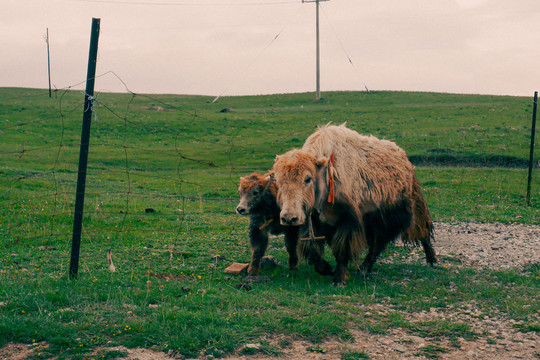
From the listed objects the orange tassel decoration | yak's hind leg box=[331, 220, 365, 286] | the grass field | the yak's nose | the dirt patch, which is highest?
the orange tassel decoration

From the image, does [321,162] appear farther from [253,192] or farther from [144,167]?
[144,167]

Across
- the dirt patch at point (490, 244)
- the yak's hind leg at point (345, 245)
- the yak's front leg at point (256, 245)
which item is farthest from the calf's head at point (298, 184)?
the dirt patch at point (490, 244)

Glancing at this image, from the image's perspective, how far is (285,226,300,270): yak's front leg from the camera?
8273 millimetres

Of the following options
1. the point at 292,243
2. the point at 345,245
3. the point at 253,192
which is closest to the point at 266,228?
the point at 292,243

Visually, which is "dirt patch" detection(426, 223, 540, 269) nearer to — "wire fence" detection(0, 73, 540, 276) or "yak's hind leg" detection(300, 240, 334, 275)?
"yak's hind leg" detection(300, 240, 334, 275)

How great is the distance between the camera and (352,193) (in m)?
7.91

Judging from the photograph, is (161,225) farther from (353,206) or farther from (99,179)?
(99,179)

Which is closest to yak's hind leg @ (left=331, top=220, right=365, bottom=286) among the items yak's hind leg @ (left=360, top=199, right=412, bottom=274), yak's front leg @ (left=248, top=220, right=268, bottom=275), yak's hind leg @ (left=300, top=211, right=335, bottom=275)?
yak's hind leg @ (left=300, top=211, right=335, bottom=275)

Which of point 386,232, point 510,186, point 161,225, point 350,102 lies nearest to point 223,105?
point 350,102

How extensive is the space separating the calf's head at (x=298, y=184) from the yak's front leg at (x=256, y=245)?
114cm

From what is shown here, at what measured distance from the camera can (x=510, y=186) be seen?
19625 mm

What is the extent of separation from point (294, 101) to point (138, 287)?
2291 inches

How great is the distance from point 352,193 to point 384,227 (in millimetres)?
1368

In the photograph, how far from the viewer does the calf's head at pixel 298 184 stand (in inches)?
266
